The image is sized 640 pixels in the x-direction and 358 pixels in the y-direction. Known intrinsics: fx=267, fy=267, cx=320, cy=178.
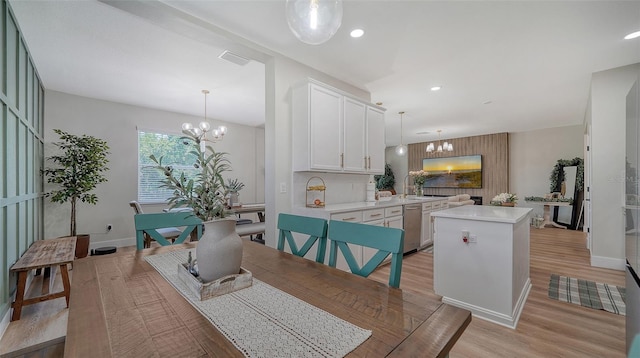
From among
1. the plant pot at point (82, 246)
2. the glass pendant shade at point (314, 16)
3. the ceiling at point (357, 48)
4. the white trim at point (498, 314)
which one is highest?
the ceiling at point (357, 48)

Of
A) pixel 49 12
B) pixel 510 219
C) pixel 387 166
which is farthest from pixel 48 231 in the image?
pixel 387 166

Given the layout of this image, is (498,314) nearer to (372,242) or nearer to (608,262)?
(372,242)

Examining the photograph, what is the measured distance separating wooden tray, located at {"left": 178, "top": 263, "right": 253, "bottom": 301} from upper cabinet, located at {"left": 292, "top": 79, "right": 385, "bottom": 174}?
6.71 feet

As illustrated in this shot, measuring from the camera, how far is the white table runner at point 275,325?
746 mm

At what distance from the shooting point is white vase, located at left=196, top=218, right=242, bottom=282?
113 centimetres

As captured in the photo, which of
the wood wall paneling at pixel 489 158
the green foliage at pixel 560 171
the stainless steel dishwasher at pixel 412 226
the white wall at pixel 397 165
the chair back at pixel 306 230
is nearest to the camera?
the chair back at pixel 306 230

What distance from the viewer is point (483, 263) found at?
235 centimetres

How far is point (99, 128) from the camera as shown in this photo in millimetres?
4891

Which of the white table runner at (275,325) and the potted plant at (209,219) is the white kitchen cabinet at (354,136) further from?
the white table runner at (275,325)

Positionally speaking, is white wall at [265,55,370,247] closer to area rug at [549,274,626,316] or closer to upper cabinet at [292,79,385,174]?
upper cabinet at [292,79,385,174]

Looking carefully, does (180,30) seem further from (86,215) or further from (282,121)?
(86,215)

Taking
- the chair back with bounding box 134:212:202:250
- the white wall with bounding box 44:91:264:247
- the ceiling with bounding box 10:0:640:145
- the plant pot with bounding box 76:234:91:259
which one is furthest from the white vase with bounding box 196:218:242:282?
the white wall with bounding box 44:91:264:247

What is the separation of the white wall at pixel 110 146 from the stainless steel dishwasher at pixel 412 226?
193 inches

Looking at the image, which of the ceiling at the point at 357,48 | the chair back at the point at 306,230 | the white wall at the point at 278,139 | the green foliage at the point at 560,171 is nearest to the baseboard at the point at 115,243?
the ceiling at the point at 357,48
